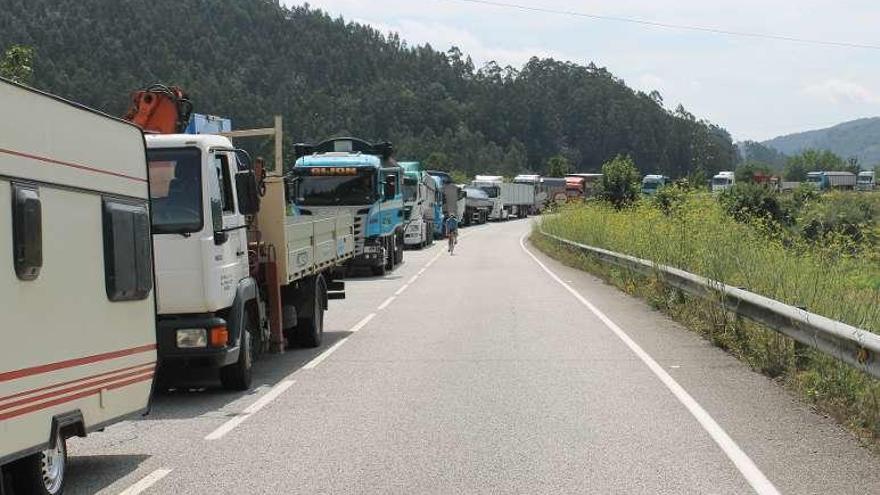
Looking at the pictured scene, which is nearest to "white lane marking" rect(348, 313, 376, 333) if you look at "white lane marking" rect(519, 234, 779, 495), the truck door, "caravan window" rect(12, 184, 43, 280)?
"white lane marking" rect(519, 234, 779, 495)

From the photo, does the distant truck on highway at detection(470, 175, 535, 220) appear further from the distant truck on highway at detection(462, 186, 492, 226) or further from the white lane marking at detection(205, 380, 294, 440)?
the white lane marking at detection(205, 380, 294, 440)

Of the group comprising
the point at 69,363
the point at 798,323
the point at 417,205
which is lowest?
the point at 798,323

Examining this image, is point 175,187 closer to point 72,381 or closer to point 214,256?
point 214,256

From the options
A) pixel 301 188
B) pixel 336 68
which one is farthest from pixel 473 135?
pixel 301 188

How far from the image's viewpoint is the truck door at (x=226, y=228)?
9.59 m

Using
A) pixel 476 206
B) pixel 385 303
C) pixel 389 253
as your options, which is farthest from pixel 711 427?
pixel 476 206

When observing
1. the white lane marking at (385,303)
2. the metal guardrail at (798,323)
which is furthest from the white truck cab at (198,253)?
the white lane marking at (385,303)

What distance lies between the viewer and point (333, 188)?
27984 mm

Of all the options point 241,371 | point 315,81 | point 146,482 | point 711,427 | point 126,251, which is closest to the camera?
point 146,482

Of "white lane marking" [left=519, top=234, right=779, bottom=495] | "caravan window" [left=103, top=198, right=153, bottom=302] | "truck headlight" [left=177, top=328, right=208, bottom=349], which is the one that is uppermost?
"caravan window" [left=103, top=198, right=153, bottom=302]

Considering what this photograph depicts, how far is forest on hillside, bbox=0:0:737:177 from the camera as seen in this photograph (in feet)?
442

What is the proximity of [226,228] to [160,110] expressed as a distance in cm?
287

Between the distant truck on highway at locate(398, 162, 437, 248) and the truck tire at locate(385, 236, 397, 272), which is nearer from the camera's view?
the truck tire at locate(385, 236, 397, 272)

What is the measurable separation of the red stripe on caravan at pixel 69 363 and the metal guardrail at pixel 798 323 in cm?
532
